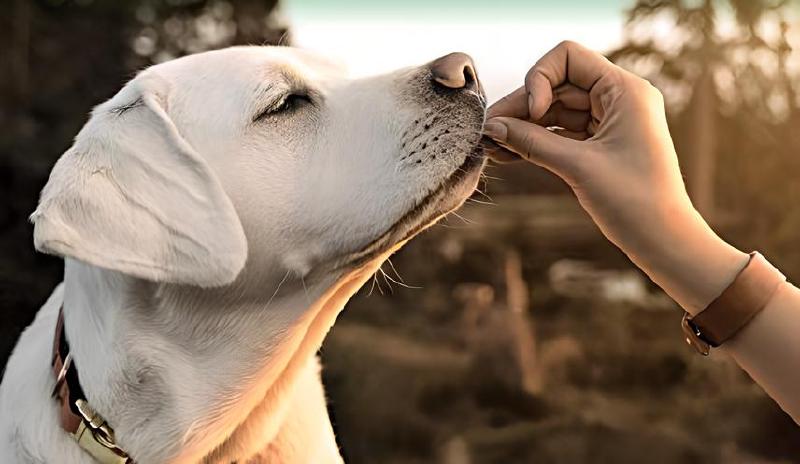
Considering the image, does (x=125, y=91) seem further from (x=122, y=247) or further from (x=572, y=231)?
(x=572, y=231)

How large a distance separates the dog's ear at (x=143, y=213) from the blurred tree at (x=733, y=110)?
3791 mm

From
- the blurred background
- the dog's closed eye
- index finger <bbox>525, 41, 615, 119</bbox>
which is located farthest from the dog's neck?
the blurred background

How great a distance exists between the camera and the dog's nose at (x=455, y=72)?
1775mm

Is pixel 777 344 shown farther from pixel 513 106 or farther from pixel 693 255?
pixel 513 106

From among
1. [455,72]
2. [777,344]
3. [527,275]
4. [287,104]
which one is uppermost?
[455,72]

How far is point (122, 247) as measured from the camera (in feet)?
5.48

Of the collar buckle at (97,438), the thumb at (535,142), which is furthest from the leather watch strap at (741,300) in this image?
the collar buckle at (97,438)

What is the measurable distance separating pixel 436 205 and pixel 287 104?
1.21 ft

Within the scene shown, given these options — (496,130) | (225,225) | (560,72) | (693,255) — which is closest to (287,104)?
(225,225)

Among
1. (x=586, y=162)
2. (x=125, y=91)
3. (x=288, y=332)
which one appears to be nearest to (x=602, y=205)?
(x=586, y=162)

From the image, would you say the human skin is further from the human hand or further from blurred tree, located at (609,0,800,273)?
blurred tree, located at (609,0,800,273)

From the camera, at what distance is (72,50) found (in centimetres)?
590

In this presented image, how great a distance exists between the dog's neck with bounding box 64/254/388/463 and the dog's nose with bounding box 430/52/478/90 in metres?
0.37

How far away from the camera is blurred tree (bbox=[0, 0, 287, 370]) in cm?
548
